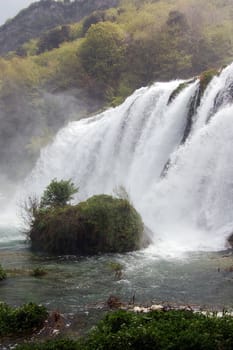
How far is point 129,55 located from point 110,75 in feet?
10.6

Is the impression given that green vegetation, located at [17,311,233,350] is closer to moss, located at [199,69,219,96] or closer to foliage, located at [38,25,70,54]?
moss, located at [199,69,219,96]

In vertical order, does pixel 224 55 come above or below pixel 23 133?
above

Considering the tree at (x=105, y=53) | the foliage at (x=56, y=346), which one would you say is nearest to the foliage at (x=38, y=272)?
the foliage at (x=56, y=346)

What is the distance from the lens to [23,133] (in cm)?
5400

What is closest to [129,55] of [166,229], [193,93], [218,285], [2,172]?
[2,172]

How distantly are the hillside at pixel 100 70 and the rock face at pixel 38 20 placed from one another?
44170mm

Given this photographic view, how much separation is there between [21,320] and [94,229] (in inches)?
379

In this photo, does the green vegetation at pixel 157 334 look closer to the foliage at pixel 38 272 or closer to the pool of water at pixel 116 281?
the pool of water at pixel 116 281

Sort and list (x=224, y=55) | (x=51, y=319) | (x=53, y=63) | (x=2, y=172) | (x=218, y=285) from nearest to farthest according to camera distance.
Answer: (x=51, y=319) → (x=218, y=285) → (x=2, y=172) → (x=224, y=55) → (x=53, y=63)

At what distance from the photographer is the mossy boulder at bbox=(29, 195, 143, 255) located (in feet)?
70.9

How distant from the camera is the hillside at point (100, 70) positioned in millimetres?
54188

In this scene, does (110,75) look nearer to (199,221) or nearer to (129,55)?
(129,55)

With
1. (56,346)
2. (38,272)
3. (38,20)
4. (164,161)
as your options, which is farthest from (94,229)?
(38,20)

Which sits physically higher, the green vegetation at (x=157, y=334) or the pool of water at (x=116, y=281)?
the pool of water at (x=116, y=281)
